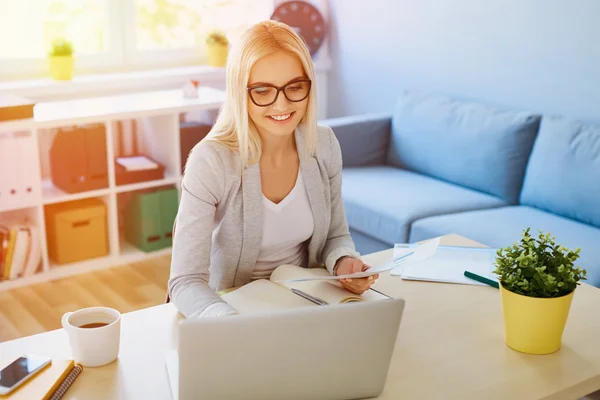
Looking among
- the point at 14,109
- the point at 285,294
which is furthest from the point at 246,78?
the point at 14,109

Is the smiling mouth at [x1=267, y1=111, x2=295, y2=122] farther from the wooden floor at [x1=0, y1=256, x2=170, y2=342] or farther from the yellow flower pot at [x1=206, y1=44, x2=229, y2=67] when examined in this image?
the yellow flower pot at [x1=206, y1=44, x2=229, y2=67]

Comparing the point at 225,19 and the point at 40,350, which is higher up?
the point at 225,19

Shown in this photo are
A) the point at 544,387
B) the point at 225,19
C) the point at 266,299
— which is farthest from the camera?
the point at 225,19

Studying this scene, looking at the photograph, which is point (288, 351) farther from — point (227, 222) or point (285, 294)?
point (227, 222)

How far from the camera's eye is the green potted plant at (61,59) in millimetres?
3740

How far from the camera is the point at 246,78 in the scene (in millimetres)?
1740

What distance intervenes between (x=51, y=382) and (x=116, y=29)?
3.06m

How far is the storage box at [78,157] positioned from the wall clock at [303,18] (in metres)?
1.38

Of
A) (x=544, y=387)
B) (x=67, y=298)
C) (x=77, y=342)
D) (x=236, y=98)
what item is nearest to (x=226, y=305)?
(x=77, y=342)

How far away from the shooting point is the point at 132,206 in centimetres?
381

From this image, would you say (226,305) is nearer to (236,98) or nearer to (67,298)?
(236,98)

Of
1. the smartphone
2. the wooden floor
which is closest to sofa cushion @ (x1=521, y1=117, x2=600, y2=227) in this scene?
the wooden floor

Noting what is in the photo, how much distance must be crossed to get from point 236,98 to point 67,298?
187 centimetres

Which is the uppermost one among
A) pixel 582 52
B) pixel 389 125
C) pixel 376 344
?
pixel 582 52
